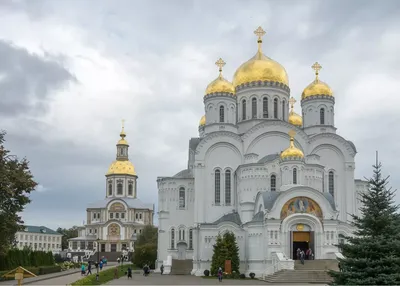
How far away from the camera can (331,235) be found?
3522 centimetres

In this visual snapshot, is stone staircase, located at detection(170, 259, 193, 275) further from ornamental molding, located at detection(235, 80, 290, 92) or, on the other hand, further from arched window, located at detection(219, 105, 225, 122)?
ornamental molding, located at detection(235, 80, 290, 92)

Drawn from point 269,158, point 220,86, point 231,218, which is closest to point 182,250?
point 231,218

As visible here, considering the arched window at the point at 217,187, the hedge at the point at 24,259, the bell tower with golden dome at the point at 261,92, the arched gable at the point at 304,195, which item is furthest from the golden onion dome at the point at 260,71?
the hedge at the point at 24,259

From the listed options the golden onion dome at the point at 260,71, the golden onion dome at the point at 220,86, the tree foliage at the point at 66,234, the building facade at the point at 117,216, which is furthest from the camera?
the tree foliage at the point at 66,234

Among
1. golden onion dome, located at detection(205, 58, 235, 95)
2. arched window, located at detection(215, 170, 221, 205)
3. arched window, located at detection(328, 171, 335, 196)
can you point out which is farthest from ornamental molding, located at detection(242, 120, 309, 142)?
arched window, located at detection(328, 171, 335, 196)

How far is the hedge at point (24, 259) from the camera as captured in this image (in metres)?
33.7

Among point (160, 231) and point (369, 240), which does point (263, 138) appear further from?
point (369, 240)

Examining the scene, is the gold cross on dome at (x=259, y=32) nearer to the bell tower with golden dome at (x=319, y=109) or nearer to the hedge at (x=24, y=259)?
the bell tower with golden dome at (x=319, y=109)

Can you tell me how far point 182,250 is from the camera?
4297 cm

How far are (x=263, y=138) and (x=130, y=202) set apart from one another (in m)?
47.3

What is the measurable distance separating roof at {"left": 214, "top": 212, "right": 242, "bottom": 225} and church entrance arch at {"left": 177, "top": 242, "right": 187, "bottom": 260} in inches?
170

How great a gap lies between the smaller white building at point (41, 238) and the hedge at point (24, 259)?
189ft

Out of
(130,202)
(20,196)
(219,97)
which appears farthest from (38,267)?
(130,202)

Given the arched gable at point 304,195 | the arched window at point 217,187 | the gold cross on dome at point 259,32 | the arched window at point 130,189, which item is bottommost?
the arched gable at point 304,195
